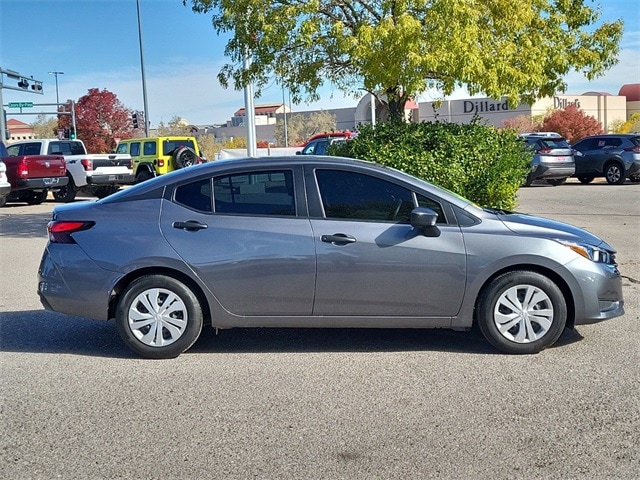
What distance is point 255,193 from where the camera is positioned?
6.08 meters

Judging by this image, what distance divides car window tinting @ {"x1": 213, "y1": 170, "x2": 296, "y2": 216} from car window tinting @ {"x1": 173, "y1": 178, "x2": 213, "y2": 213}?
7 centimetres

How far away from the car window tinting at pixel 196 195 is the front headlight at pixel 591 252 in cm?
287

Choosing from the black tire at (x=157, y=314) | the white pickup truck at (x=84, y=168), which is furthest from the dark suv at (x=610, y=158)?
the black tire at (x=157, y=314)

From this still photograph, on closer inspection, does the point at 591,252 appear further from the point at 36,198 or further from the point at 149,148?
the point at 149,148

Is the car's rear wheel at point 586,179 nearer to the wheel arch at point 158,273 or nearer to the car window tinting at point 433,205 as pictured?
the car window tinting at point 433,205

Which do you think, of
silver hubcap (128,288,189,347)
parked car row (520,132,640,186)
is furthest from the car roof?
parked car row (520,132,640,186)

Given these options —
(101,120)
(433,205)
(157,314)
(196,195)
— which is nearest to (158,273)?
(157,314)

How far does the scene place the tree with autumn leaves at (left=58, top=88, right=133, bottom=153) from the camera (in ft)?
176

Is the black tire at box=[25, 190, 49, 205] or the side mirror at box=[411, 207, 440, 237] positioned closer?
the side mirror at box=[411, 207, 440, 237]

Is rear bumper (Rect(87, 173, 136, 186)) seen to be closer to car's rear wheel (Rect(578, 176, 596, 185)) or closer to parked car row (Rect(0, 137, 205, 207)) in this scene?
parked car row (Rect(0, 137, 205, 207))

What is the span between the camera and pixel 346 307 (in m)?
5.86

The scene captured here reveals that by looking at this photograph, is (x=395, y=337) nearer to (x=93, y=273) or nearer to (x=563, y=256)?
(x=563, y=256)

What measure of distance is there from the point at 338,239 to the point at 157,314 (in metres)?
1.55

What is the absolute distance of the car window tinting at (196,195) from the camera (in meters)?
6.05
